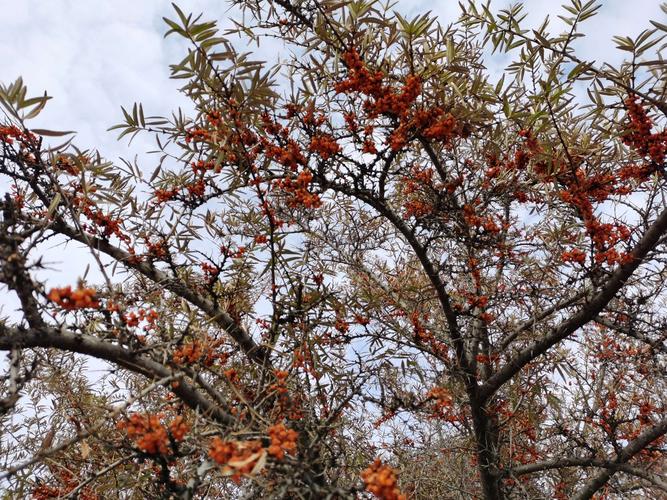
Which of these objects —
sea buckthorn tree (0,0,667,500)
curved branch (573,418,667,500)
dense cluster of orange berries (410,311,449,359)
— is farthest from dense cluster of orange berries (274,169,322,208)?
curved branch (573,418,667,500)

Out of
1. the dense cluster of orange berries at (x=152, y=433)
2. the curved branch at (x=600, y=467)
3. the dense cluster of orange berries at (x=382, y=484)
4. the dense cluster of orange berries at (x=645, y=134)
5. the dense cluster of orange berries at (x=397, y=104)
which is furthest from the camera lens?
the curved branch at (x=600, y=467)

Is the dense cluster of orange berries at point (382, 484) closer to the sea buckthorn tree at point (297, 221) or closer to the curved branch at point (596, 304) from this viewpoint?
the sea buckthorn tree at point (297, 221)

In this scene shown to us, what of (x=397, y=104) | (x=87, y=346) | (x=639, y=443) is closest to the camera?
(x=87, y=346)

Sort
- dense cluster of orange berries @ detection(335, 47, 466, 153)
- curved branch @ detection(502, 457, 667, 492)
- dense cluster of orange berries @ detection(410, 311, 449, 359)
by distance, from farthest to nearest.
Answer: dense cluster of orange berries @ detection(410, 311, 449, 359), curved branch @ detection(502, 457, 667, 492), dense cluster of orange berries @ detection(335, 47, 466, 153)

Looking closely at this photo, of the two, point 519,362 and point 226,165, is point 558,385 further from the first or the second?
point 226,165

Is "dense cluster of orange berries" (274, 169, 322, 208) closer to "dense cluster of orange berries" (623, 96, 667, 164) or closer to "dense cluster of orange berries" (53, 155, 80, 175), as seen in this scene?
"dense cluster of orange berries" (53, 155, 80, 175)

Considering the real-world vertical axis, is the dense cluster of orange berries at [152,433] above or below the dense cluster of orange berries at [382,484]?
above

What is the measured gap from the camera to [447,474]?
429 cm

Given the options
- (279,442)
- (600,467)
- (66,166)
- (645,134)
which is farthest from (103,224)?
(600,467)

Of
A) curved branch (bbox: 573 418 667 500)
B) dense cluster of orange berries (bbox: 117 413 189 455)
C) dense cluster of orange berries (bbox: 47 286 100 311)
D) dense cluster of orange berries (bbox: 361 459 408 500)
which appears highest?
dense cluster of orange berries (bbox: 47 286 100 311)

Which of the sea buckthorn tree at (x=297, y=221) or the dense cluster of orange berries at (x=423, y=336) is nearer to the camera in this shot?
the sea buckthorn tree at (x=297, y=221)

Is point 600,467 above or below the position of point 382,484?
below

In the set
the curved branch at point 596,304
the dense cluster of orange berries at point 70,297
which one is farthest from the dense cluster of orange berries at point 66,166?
the curved branch at point 596,304

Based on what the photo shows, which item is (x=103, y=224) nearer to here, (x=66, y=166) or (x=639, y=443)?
(x=66, y=166)
